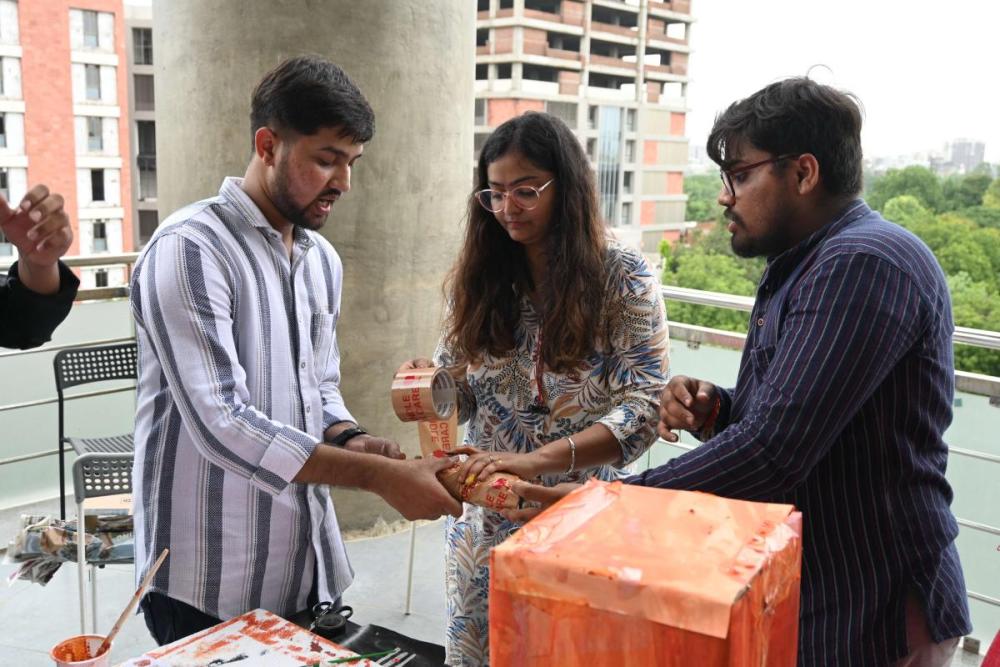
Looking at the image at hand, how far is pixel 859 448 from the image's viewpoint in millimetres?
1140

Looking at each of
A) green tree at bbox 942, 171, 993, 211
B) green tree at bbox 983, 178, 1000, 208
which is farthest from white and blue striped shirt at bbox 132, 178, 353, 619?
green tree at bbox 942, 171, 993, 211

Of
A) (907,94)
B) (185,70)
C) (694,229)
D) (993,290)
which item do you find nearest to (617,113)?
(694,229)

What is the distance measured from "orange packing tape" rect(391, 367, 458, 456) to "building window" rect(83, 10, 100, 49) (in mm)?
45443

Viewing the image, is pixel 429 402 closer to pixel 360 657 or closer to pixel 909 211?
pixel 360 657

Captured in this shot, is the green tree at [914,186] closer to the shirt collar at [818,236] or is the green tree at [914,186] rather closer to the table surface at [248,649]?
the shirt collar at [818,236]

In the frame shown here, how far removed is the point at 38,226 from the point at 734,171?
107cm

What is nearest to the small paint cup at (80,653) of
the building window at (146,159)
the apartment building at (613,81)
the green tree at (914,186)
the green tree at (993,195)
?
the green tree at (914,186)

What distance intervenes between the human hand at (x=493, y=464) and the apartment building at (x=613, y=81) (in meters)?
44.6

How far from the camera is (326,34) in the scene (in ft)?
11.1

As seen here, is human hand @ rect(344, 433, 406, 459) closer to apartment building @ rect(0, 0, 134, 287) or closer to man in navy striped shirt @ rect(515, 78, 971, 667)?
man in navy striped shirt @ rect(515, 78, 971, 667)

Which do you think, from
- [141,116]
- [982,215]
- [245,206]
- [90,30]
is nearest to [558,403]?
[245,206]

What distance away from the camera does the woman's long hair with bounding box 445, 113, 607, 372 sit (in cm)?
169

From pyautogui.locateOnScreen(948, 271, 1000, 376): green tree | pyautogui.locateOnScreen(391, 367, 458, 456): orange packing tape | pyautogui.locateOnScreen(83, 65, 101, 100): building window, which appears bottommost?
pyautogui.locateOnScreen(948, 271, 1000, 376): green tree

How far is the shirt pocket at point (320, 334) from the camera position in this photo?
1637mm
